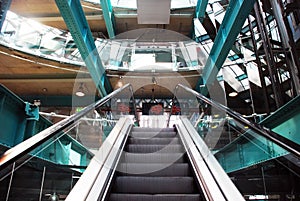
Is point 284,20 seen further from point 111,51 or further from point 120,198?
point 111,51

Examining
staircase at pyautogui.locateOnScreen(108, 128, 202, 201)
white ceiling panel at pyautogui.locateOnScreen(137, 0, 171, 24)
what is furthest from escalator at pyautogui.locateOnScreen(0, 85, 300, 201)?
white ceiling panel at pyautogui.locateOnScreen(137, 0, 171, 24)

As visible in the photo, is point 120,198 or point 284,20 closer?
point 120,198

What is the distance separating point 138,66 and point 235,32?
5.81 meters

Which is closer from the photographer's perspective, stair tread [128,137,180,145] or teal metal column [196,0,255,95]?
stair tread [128,137,180,145]

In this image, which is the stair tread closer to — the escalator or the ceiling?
the escalator

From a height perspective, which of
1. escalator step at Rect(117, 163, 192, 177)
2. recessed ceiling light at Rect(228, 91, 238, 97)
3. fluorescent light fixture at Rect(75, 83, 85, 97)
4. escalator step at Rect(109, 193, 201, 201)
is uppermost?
fluorescent light fixture at Rect(75, 83, 85, 97)

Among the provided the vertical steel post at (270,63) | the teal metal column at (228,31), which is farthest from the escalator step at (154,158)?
the teal metal column at (228,31)

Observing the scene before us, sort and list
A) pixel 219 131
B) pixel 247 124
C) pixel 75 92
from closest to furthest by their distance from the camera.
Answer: pixel 247 124
pixel 219 131
pixel 75 92

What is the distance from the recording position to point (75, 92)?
12.7 metres

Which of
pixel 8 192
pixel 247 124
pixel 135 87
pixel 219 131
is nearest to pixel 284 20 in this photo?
pixel 219 131

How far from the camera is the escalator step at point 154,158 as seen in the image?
3.65 metres

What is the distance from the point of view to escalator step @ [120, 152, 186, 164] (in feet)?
12.0

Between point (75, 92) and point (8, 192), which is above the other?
point (75, 92)

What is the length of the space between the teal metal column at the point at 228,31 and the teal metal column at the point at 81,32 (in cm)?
331
